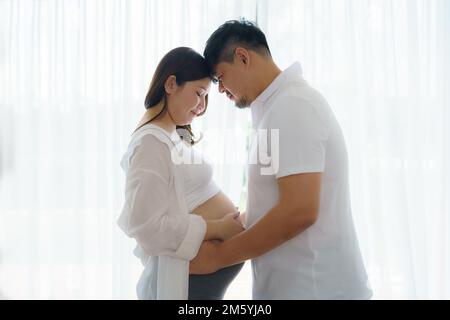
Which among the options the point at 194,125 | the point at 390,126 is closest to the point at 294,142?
the point at 194,125

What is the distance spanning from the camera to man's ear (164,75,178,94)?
4.71 feet

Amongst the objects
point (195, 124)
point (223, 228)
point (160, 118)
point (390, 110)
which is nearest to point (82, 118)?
point (195, 124)

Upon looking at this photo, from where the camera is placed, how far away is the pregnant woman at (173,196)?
1296mm

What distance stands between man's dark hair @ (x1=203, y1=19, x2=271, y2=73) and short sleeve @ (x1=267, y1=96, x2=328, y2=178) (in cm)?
25

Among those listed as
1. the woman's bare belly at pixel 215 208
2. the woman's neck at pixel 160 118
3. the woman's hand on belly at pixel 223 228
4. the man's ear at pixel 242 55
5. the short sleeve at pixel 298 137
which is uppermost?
the man's ear at pixel 242 55

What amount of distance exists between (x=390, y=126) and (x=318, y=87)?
1.31ft

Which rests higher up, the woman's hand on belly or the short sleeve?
the short sleeve

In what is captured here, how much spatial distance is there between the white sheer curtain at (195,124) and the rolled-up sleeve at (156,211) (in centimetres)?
79

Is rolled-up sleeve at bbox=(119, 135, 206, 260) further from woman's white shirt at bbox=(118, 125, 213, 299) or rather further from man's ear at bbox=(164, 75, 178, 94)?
man's ear at bbox=(164, 75, 178, 94)

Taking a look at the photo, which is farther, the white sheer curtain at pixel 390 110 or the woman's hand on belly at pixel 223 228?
the white sheer curtain at pixel 390 110

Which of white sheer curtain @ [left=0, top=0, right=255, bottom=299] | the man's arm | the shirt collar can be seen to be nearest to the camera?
the man's arm

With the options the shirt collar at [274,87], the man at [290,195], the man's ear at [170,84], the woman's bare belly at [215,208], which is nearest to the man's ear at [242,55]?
the man at [290,195]

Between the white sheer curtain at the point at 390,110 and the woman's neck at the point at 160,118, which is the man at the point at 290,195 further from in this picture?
the white sheer curtain at the point at 390,110

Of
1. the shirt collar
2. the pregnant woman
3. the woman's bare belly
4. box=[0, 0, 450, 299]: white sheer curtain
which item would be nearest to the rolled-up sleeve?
the pregnant woman
